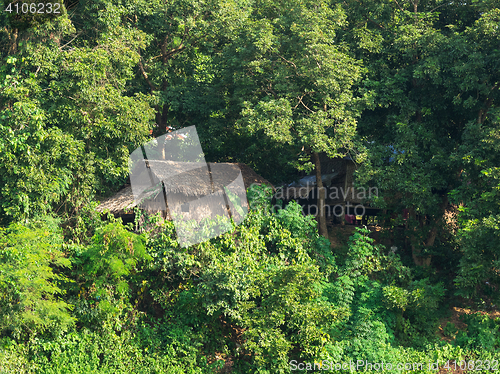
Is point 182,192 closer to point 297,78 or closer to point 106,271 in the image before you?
point 106,271

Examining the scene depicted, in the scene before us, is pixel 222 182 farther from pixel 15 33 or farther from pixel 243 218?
pixel 15 33

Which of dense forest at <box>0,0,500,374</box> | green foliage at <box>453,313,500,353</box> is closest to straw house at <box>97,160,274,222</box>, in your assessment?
dense forest at <box>0,0,500,374</box>

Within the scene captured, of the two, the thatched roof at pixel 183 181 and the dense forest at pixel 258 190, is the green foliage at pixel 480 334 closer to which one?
the dense forest at pixel 258 190

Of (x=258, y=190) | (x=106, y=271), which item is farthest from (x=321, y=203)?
(x=106, y=271)

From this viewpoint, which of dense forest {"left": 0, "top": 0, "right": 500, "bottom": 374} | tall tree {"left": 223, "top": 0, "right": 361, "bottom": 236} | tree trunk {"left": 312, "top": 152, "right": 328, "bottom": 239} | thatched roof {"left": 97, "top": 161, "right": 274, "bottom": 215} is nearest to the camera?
dense forest {"left": 0, "top": 0, "right": 500, "bottom": 374}

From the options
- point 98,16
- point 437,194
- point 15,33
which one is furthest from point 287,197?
point 15,33

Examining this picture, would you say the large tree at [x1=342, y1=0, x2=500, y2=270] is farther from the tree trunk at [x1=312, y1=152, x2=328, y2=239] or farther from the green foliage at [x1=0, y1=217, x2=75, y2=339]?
the green foliage at [x1=0, y1=217, x2=75, y2=339]

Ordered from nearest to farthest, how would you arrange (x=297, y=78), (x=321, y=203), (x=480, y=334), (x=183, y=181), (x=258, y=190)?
1. (x=480, y=334)
2. (x=183, y=181)
3. (x=258, y=190)
4. (x=297, y=78)
5. (x=321, y=203)
